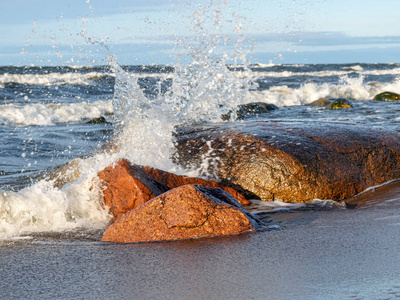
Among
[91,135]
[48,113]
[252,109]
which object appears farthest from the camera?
[48,113]

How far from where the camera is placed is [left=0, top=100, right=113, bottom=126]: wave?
37.7ft

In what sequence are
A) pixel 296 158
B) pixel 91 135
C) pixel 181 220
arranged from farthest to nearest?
pixel 91 135 → pixel 296 158 → pixel 181 220

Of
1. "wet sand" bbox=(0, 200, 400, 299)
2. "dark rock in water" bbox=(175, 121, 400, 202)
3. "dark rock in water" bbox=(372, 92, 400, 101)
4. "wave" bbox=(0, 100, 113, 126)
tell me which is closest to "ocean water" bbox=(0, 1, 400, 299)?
"wet sand" bbox=(0, 200, 400, 299)

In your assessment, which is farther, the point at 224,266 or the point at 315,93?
the point at 315,93

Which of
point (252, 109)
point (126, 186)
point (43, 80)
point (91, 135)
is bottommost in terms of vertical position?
point (91, 135)

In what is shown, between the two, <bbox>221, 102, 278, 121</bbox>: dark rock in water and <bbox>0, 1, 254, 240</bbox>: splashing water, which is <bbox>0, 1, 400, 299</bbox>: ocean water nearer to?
<bbox>0, 1, 254, 240</bbox>: splashing water

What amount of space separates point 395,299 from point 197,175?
2.73 m

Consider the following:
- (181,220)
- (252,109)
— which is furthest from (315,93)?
(181,220)

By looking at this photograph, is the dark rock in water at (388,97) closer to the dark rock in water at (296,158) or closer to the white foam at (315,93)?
the white foam at (315,93)

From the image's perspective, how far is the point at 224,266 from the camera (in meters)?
2.49

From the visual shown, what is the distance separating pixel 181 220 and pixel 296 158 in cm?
168

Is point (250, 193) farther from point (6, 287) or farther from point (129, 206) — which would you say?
point (6, 287)

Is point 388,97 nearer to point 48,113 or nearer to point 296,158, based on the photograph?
point 48,113

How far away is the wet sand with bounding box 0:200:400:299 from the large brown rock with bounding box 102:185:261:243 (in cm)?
11
